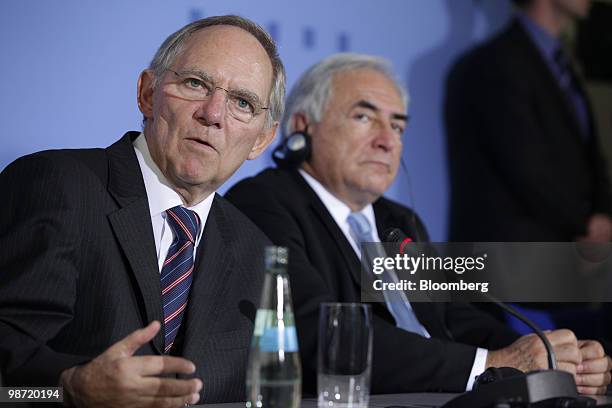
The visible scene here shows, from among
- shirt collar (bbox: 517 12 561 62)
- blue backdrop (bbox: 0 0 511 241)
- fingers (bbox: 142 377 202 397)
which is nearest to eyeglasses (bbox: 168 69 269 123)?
blue backdrop (bbox: 0 0 511 241)

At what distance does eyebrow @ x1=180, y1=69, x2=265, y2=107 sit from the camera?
179cm

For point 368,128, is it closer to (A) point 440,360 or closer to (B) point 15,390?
(A) point 440,360

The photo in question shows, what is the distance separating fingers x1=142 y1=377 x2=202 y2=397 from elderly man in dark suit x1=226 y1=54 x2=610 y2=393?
81 cm

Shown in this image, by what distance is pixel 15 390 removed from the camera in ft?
4.43

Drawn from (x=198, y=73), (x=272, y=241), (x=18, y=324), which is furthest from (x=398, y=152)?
(x=18, y=324)

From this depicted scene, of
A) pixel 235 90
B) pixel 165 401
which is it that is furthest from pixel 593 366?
pixel 165 401

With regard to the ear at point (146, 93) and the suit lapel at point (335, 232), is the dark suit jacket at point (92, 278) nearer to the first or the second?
the ear at point (146, 93)

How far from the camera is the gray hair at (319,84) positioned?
8.65 feet

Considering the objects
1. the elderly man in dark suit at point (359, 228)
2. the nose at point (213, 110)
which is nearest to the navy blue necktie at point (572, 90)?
the elderly man in dark suit at point (359, 228)

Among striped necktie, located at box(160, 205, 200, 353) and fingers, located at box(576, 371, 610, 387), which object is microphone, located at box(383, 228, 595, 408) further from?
fingers, located at box(576, 371, 610, 387)

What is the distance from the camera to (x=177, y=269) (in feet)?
5.53

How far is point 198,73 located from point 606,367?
128 centimetres

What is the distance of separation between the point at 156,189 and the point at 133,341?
587mm

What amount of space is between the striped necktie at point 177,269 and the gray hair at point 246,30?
13.1 inches
